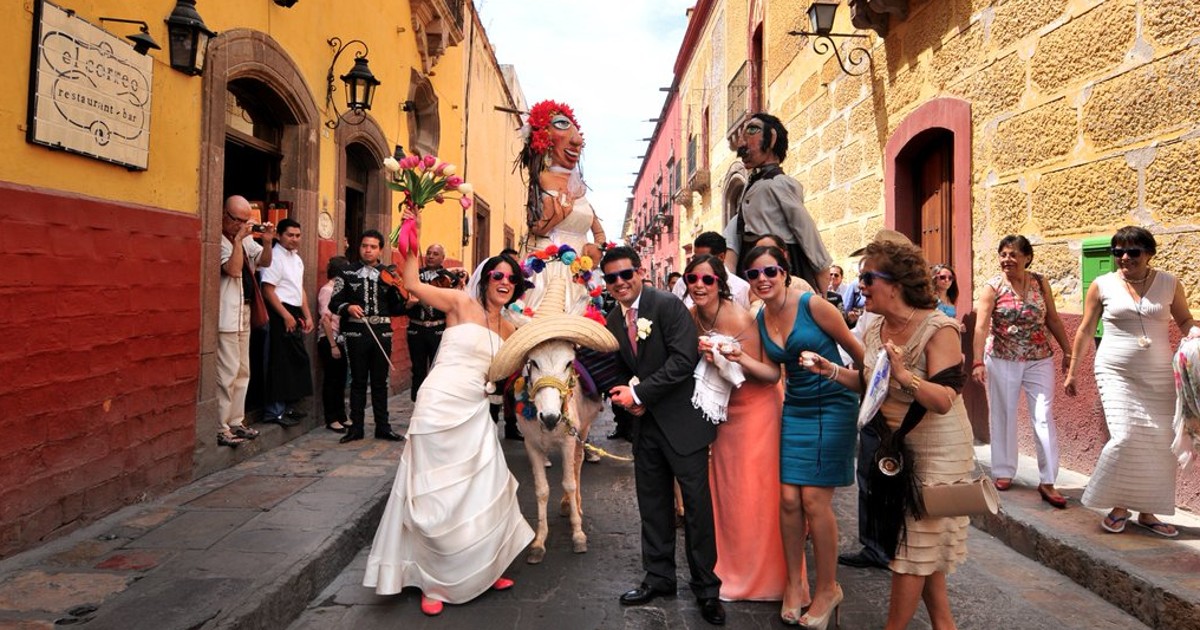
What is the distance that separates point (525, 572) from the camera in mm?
4188

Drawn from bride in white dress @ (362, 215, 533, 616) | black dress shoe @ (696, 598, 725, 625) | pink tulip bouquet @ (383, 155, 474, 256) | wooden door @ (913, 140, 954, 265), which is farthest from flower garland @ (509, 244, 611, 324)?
wooden door @ (913, 140, 954, 265)

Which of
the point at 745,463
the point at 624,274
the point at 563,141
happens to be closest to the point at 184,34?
the point at 563,141

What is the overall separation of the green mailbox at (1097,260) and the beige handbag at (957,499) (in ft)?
11.1

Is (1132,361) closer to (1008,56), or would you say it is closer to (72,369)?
(1008,56)

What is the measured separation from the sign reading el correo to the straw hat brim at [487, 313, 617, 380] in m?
2.77

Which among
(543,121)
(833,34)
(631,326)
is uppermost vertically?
(833,34)

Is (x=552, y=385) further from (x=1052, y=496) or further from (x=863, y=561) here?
(x=1052, y=496)

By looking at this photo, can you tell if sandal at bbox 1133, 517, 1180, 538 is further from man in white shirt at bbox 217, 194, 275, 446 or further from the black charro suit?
man in white shirt at bbox 217, 194, 275, 446

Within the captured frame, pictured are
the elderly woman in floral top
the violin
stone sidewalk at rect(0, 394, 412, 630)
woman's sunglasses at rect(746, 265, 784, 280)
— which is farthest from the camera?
the violin

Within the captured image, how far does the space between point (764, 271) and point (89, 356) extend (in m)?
3.97

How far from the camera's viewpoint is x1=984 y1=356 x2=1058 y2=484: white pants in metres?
5.15

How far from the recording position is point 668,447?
3.61 m

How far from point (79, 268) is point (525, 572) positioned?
10.3 feet

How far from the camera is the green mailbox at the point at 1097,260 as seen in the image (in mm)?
5426
